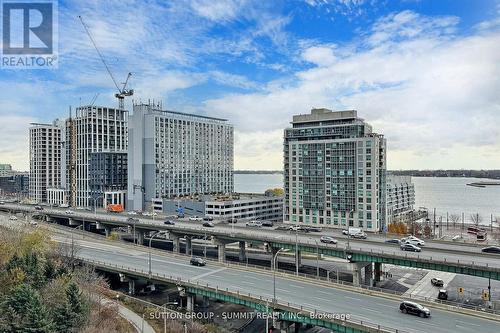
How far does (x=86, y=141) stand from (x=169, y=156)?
165 ft

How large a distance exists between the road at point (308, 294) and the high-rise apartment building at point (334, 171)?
47790mm

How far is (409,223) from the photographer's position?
402ft

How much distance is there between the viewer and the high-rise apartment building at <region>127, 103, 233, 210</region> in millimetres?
141750

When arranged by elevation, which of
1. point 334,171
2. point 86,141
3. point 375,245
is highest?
point 86,141

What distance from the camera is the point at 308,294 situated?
4691 cm

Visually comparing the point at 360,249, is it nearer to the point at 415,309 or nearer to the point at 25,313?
the point at 415,309

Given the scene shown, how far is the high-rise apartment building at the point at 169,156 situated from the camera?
14175cm

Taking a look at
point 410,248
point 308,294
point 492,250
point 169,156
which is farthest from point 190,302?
point 169,156

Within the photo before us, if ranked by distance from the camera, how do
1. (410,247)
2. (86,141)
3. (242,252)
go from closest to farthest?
(410,247), (242,252), (86,141)

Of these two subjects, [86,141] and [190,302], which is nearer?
[190,302]

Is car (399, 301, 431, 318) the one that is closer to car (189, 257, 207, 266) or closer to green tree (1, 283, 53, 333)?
car (189, 257, 207, 266)

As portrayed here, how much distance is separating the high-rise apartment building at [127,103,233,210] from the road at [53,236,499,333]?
217 ft

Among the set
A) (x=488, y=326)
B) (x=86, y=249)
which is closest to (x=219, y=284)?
(x=488, y=326)

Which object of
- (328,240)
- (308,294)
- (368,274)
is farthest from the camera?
(328,240)
